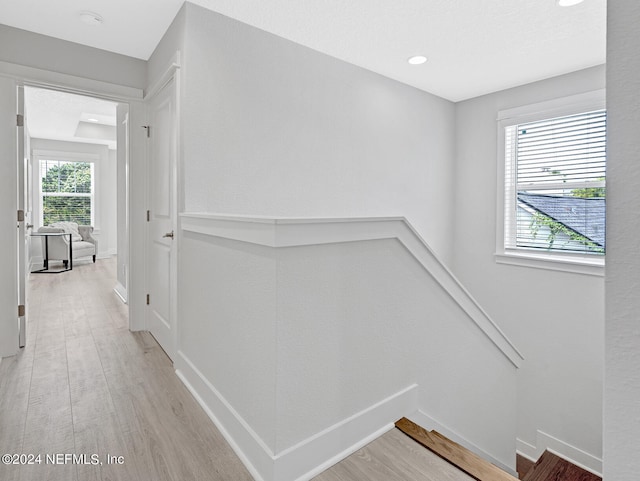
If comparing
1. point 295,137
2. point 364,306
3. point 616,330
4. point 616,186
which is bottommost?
point 364,306

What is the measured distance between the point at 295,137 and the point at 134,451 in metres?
2.28

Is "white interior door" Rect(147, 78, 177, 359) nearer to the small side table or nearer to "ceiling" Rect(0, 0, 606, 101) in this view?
"ceiling" Rect(0, 0, 606, 101)

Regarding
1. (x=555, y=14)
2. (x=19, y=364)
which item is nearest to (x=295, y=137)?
(x=555, y=14)

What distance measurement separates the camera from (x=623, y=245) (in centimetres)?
56

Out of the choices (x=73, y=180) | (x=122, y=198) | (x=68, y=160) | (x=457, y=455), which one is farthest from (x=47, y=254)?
(x=457, y=455)

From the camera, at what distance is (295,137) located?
117 inches

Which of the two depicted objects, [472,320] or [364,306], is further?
[472,320]

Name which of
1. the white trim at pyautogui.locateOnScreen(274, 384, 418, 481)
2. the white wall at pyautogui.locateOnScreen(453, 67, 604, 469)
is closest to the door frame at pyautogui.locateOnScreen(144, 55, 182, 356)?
the white trim at pyautogui.locateOnScreen(274, 384, 418, 481)

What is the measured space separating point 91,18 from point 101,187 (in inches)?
243

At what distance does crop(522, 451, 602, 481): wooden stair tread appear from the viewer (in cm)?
330

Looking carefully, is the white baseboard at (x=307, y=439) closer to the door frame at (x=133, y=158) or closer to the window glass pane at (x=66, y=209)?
the door frame at (x=133, y=158)

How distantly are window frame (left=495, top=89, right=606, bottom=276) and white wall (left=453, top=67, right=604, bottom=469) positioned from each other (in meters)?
0.06

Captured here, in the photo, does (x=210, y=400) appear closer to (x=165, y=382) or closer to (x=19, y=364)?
(x=165, y=382)

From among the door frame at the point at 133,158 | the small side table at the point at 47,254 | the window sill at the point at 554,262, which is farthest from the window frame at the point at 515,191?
the small side table at the point at 47,254
